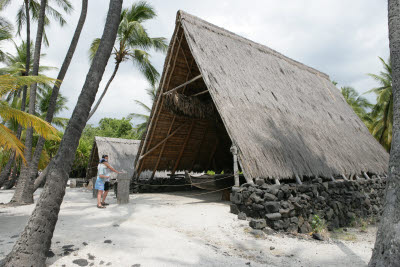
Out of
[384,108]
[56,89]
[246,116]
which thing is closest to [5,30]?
[56,89]

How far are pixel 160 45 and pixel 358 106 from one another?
19.4m

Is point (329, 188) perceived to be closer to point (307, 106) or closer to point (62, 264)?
point (307, 106)

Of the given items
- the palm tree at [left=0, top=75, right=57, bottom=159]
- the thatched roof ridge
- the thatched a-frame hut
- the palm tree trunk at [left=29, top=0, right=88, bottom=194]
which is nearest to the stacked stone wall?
the thatched a-frame hut

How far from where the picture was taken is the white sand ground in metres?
3.50

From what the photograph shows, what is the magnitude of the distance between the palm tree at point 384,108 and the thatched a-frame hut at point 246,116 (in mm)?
7230

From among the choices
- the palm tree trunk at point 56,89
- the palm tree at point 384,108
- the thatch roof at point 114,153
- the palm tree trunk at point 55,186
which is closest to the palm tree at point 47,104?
the thatch roof at point 114,153

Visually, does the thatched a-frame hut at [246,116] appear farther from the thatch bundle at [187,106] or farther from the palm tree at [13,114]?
the palm tree at [13,114]

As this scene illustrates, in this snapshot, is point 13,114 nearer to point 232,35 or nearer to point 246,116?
point 246,116

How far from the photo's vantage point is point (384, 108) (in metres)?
18.2

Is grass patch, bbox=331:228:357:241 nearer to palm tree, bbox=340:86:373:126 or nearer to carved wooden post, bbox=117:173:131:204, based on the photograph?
carved wooden post, bbox=117:173:131:204

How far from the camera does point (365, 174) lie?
352 inches

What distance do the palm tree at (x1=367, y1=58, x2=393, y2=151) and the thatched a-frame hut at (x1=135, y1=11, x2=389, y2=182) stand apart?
723cm

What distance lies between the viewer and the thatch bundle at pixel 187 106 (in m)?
8.78

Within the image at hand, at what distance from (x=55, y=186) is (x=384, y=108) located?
68.0 ft
